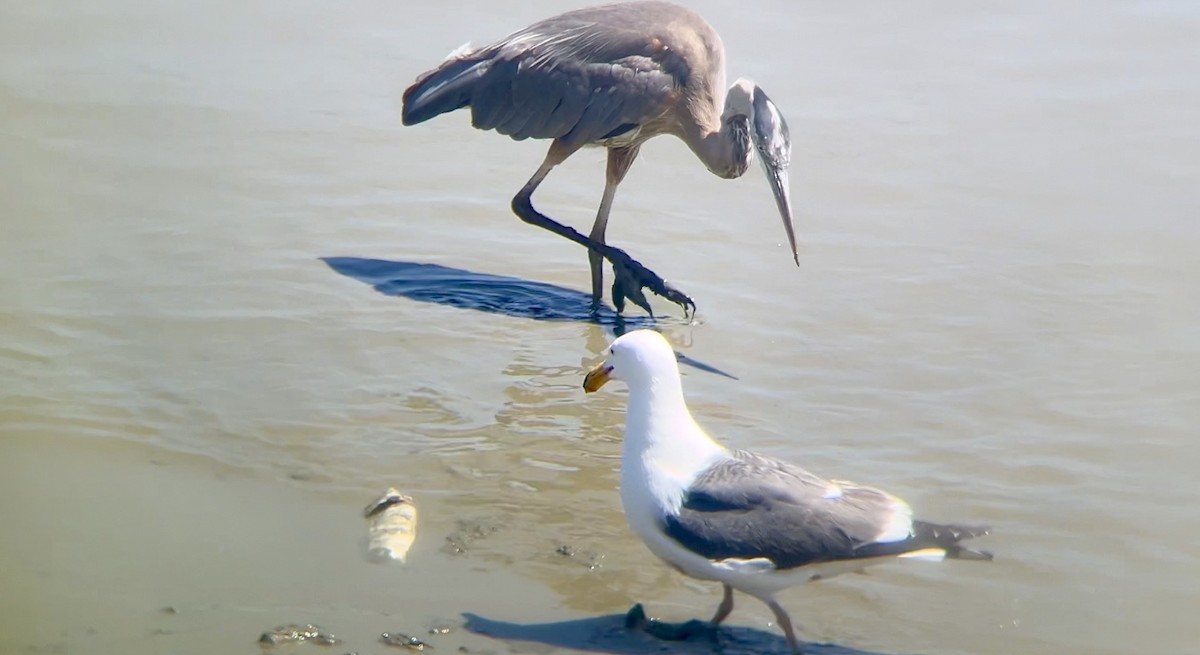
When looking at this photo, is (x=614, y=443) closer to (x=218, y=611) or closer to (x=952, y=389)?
(x=952, y=389)

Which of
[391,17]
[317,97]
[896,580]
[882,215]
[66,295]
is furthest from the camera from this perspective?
[391,17]

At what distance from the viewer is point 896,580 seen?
16.8ft

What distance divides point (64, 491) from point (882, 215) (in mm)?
4765

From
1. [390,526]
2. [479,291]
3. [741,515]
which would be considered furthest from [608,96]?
[741,515]

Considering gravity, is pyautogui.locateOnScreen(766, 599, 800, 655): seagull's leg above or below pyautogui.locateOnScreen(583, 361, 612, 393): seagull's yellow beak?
below

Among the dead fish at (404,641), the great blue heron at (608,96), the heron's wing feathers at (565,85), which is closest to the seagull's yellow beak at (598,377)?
the dead fish at (404,641)

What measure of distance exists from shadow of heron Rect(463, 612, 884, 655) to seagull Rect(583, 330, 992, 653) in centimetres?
9

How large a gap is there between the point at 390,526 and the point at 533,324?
8.12 feet

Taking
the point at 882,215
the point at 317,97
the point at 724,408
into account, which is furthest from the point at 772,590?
the point at 317,97

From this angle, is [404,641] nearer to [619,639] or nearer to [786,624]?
[619,639]

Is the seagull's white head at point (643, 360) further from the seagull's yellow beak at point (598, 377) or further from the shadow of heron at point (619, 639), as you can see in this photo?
the shadow of heron at point (619, 639)

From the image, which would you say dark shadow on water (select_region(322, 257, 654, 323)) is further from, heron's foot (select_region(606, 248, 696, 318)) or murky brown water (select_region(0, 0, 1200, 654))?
heron's foot (select_region(606, 248, 696, 318))

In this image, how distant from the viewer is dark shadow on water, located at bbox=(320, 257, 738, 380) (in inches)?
300

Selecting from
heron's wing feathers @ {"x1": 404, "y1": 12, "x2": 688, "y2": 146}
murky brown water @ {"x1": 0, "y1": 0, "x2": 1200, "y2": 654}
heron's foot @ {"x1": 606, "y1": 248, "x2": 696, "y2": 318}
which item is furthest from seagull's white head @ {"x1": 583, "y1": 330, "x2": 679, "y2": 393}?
heron's wing feathers @ {"x1": 404, "y1": 12, "x2": 688, "y2": 146}
